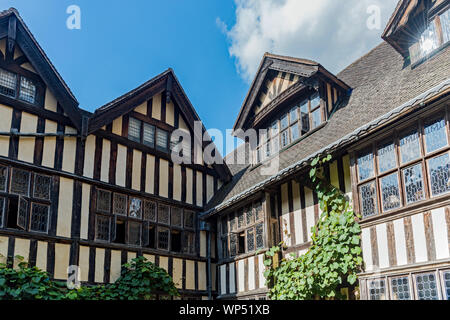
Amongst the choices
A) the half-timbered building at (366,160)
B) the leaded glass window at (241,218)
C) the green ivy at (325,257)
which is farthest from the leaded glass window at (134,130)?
the green ivy at (325,257)

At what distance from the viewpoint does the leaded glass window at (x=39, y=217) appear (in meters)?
10.4

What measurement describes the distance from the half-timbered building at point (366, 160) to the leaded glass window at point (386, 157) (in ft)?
0.06

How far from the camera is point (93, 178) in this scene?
1166 cm

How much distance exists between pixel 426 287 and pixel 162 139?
8.31m

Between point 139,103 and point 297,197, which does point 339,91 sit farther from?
point 139,103

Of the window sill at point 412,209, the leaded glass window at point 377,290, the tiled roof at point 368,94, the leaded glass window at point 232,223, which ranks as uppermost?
the tiled roof at point 368,94

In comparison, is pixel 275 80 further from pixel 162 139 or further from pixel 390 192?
pixel 390 192

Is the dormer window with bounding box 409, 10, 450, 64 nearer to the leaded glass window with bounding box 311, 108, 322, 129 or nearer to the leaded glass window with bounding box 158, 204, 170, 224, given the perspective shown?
the leaded glass window with bounding box 311, 108, 322, 129

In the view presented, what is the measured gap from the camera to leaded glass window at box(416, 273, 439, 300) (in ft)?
23.9

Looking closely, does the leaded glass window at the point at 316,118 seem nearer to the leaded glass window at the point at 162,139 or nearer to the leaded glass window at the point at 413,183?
the leaded glass window at the point at 413,183

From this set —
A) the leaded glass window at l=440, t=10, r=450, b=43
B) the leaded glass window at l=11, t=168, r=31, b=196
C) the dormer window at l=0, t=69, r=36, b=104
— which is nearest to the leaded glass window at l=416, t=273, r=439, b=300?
the leaded glass window at l=440, t=10, r=450, b=43

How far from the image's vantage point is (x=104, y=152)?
1213 centimetres

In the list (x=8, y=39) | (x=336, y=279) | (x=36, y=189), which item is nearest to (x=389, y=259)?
(x=336, y=279)

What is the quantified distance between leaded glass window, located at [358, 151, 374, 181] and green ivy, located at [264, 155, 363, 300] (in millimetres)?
589
